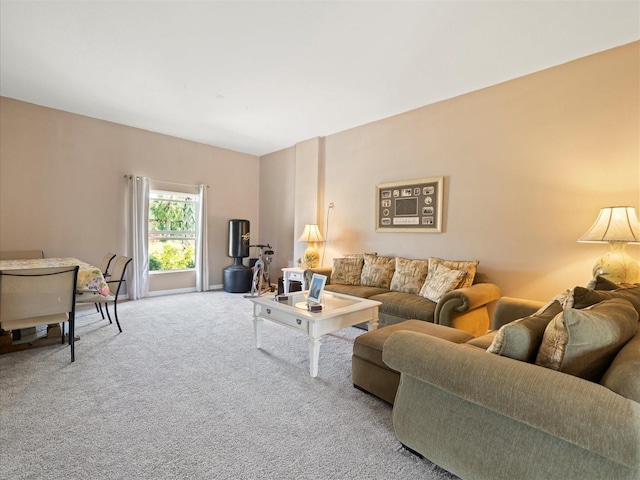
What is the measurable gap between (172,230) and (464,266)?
4.99 metres

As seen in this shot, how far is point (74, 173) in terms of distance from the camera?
4629 millimetres

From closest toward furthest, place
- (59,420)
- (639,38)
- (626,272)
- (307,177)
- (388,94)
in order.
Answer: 1. (59,420)
2. (626,272)
3. (639,38)
4. (388,94)
5. (307,177)

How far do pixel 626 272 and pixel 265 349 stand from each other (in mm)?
3159

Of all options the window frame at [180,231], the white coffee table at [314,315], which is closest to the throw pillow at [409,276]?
the white coffee table at [314,315]

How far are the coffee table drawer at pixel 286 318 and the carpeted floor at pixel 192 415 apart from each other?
37 centimetres

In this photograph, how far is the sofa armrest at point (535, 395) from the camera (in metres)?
0.96

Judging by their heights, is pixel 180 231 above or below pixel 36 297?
above

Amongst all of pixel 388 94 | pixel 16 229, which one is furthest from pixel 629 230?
pixel 16 229

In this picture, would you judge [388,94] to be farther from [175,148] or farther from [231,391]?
[175,148]

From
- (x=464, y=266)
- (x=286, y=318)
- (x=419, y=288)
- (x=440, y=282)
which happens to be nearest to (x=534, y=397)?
(x=286, y=318)

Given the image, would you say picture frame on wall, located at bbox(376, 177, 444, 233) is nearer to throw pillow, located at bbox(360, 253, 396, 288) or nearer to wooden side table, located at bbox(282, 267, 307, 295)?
throw pillow, located at bbox(360, 253, 396, 288)

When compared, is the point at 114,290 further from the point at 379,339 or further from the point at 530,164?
the point at 530,164

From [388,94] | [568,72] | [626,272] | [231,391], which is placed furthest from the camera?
[388,94]

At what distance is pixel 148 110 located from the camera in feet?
14.5
